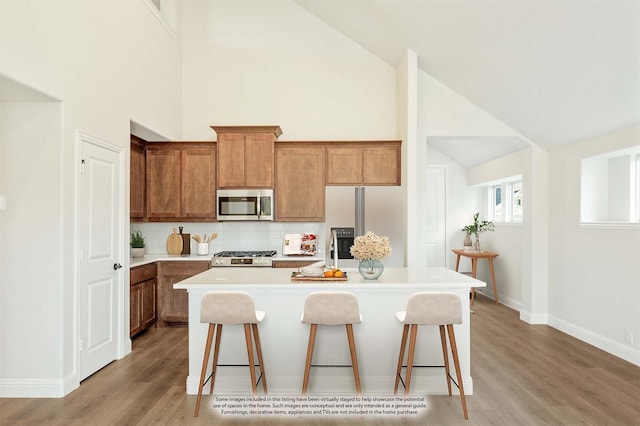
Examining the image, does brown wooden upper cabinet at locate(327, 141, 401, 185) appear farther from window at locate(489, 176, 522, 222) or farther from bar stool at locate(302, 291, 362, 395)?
bar stool at locate(302, 291, 362, 395)

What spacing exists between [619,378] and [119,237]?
4.68m

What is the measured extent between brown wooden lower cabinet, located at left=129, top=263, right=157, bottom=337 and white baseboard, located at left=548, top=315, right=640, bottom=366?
16.1 feet

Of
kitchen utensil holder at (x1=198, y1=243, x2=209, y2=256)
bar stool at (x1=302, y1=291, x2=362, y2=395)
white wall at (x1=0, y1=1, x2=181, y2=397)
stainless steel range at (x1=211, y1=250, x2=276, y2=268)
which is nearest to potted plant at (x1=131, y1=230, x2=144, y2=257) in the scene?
kitchen utensil holder at (x1=198, y1=243, x2=209, y2=256)

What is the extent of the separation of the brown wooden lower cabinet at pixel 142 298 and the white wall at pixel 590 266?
4.92 meters

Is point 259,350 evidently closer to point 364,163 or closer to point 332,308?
point 332,308

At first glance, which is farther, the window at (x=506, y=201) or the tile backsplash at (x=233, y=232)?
the window at (x=506, y=201)

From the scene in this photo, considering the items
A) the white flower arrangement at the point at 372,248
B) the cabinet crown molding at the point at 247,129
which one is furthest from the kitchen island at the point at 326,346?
the cabinet crown molding at the point at 247,129

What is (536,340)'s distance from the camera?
4750 millimetres

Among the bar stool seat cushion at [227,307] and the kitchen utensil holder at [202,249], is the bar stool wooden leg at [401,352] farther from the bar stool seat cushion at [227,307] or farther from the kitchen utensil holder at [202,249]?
the kitchen utensil holder at [202,249]

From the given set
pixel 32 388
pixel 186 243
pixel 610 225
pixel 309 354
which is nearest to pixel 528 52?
pixel 610 225

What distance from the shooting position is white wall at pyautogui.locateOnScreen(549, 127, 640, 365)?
13.4 feet

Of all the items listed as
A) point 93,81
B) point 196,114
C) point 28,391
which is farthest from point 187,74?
point 28,391

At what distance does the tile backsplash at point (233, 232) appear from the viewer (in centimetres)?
600

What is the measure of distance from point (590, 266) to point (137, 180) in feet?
17.6
